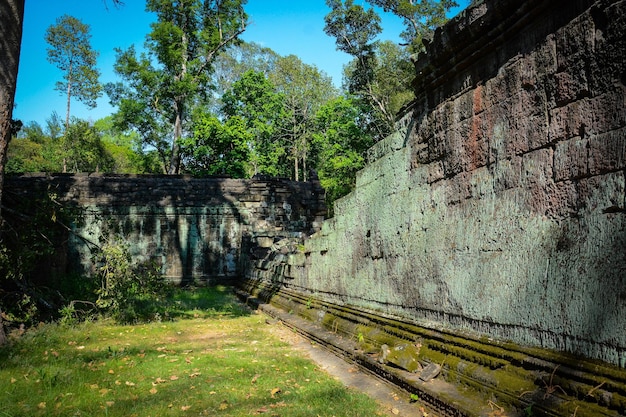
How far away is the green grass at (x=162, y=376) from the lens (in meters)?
3.52

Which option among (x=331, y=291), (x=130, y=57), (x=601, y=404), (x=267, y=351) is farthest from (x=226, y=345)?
(x=130, y=57)

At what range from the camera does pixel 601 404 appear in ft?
7.12

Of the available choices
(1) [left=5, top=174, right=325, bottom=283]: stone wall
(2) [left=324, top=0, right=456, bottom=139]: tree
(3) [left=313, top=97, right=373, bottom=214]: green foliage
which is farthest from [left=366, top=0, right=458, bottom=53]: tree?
(1) [left=5, top=174, right=325, bottom=283]: stone wall

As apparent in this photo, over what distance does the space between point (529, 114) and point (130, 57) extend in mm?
27974

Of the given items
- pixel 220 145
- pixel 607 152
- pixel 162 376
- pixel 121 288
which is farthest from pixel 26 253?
pixel 220 145

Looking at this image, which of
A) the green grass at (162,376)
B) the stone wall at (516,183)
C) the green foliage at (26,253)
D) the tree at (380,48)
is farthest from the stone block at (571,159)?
the tree at (380,48)

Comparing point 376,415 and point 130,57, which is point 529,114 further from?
point 130,57

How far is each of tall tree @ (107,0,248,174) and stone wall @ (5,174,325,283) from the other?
12149 millimetres

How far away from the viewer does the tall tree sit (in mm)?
26406

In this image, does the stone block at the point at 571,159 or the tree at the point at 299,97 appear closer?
the stone block at the point at 571,159

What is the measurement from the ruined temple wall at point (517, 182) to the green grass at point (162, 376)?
49.5 inches

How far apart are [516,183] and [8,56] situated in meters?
6.79

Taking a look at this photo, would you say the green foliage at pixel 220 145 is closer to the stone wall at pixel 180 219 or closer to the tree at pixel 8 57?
the stone wall at pixel 180 219

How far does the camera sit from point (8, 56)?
19.7ft
